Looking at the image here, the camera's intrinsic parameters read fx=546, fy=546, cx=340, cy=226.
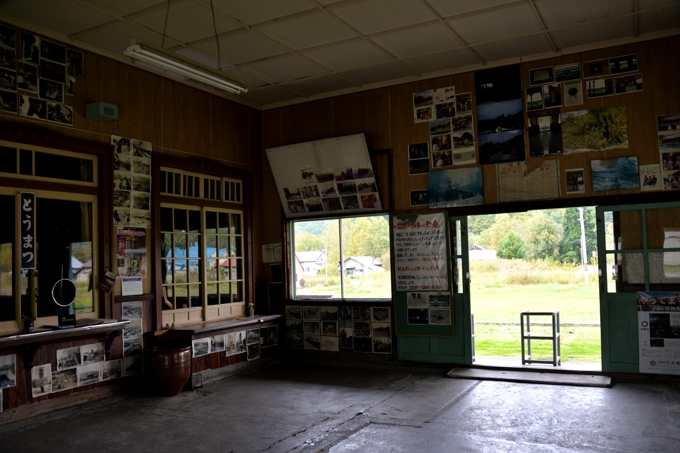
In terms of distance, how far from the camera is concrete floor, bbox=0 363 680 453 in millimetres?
4516

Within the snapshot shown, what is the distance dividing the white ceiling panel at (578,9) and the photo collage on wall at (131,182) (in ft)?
15.9

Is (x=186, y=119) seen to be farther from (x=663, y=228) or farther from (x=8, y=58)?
(x=663, y=228)

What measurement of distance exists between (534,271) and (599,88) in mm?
9012

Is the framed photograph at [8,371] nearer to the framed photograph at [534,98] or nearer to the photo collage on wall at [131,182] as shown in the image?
the photo collage on wall at [131,182]

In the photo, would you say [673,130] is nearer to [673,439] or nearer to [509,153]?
[509,153]

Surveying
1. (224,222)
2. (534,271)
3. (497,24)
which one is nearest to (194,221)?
(224,222)

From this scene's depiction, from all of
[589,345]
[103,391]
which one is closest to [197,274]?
[103,391]

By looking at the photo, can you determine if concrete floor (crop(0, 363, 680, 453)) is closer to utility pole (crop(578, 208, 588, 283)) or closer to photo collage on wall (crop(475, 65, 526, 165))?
photo collage on wall (crop(475, 65, 526, 165))

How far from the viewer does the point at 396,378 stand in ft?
22.9

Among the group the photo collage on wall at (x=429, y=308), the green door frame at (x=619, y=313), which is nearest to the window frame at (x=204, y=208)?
the photo collage on wall at (x=429, y=308)

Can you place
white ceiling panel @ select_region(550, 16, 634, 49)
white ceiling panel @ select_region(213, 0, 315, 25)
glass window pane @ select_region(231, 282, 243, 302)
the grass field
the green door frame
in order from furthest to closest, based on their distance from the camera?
the grass field < glass window pane @ select_region(231, 282, 243, 302) < the green door frame < white ceiling panel @ select_region(550, 16, 634, 49) < white ceiling panel @ select_region(213, 0, 315, 25)

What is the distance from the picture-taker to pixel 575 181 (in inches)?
264

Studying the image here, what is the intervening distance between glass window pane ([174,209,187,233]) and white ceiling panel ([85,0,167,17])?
106 inches

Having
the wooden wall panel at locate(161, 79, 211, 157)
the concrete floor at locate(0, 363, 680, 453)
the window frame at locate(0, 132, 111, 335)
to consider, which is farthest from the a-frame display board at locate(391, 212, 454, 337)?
the window frame at locate(0, 132, 111, 335)
